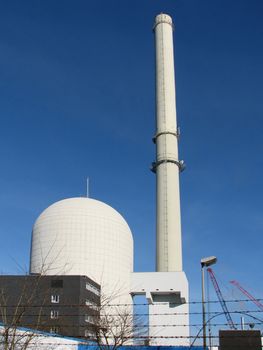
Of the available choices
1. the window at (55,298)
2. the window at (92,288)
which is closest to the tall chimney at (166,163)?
the window at (92,288)

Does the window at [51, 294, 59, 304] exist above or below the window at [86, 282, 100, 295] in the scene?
below

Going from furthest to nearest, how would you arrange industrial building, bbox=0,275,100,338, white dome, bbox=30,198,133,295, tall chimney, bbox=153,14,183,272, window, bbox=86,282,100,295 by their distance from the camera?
white dome, bbox=30,198,133,295, tall chimney, bbox=153,14,183,272, window, bbox=86,282,100,295, industrial building, bbox=0,275,100,338

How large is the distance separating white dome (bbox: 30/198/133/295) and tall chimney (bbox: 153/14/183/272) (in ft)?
30.4

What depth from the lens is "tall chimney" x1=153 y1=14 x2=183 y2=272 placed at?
8969 centimetres

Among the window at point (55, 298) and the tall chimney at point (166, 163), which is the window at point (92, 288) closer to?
the window at point (55, 298)

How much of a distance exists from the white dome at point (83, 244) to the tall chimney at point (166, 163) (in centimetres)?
928

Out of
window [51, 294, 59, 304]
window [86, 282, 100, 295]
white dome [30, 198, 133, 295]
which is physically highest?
white dome [30, 198, 133, 295]

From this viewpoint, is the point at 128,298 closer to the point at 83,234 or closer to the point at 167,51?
the point at 83,234

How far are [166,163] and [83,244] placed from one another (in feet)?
71.5

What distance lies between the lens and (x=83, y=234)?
306 feet

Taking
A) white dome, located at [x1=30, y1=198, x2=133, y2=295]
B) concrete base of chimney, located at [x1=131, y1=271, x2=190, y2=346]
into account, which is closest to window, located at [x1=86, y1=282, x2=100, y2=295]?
white dome, located at [x1=30, y1=198, x2=133, y2=295]

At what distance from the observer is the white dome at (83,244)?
298ft

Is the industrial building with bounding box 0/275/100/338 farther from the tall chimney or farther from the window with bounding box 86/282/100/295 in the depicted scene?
the tall chimney

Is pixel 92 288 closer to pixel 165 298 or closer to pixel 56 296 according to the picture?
pixel 56 296
